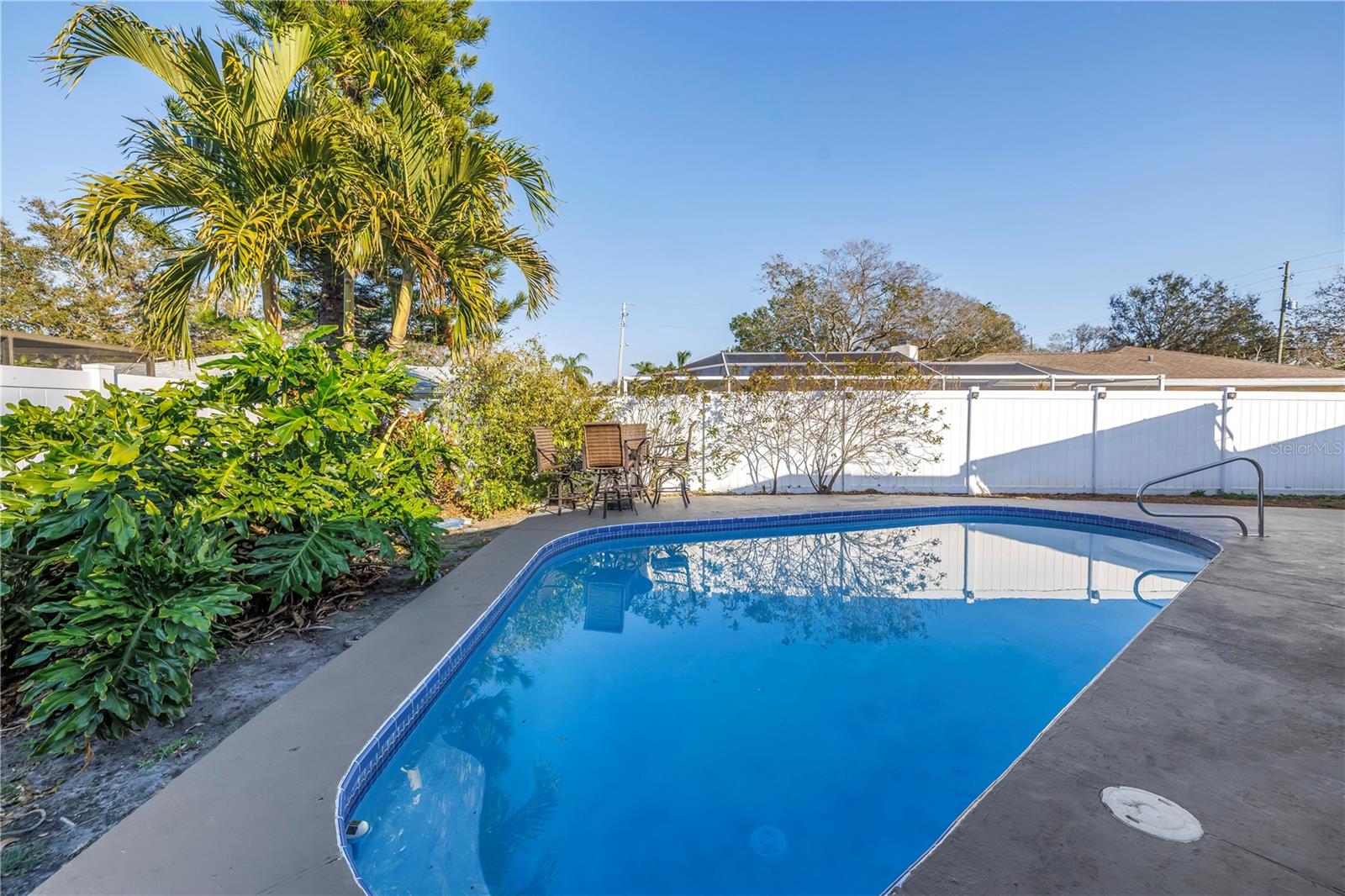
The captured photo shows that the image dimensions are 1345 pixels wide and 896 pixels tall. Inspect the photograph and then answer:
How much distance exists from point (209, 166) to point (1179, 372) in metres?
22.2

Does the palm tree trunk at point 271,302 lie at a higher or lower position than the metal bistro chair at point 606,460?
higher

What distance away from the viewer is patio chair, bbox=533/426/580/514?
7.38m

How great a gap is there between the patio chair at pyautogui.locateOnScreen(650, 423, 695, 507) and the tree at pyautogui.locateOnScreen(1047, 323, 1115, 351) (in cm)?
3219

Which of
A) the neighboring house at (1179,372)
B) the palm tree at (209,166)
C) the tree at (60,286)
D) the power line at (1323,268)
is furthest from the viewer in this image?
the power line at (1323,268)

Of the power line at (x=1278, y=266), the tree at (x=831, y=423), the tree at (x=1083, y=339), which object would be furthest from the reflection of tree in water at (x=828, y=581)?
the tree at (x=1083, y=339)

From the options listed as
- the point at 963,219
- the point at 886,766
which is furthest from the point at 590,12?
the point at 963,219

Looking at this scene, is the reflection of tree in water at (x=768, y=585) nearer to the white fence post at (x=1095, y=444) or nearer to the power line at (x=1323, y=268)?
the white fence post at (x=1095, y=444)

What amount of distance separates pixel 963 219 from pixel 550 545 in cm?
1720

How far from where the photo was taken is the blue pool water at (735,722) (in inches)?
81.9

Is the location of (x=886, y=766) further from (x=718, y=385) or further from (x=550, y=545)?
(x=718, y=385)

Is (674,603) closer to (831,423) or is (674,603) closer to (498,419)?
(498,419)

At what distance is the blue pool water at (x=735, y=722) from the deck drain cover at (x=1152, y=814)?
597 millimetres

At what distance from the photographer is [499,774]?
257 centimetres

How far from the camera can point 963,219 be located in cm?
1752
